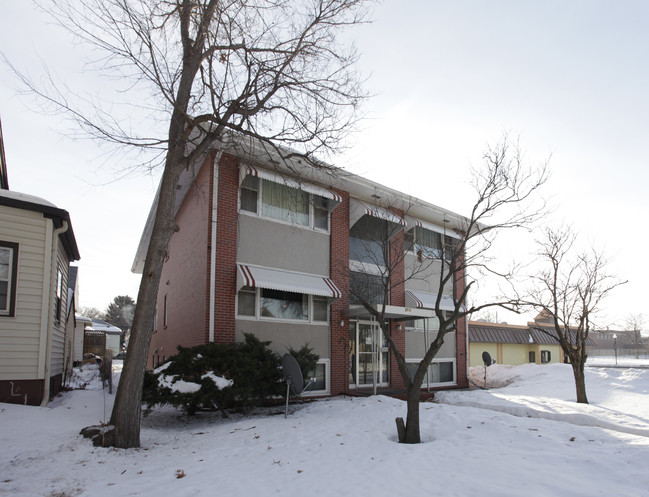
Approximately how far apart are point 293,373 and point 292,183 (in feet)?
18.8

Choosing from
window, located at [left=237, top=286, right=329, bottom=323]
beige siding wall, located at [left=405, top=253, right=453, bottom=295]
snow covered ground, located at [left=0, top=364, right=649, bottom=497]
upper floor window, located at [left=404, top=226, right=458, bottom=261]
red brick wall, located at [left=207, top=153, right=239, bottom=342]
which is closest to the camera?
snow covered ground, located at [left=0, top=364, right=649, bottom=497]

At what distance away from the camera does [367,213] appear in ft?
46.6

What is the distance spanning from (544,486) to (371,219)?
11.2m

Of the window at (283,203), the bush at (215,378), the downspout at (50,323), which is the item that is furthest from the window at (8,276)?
the window at (283,203)

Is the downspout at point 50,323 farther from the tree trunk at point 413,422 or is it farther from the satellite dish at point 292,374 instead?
the tree trunk at point 413,422

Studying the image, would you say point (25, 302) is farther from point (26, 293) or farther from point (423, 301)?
point (423, 301)

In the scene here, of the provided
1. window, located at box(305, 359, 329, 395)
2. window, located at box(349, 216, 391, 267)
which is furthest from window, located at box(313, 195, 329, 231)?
window, located at box(305, 359, 329, 395)

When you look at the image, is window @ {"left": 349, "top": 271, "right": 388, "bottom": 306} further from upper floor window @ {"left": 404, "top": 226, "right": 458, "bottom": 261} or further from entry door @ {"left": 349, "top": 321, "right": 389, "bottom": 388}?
upper floor window @ {"left": 404, "top": 226, "right": 458, "bottom": 261}

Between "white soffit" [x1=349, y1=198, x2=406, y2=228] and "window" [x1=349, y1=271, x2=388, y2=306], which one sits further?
"window" [x1=349, y1=271, x2=388, y2=306]

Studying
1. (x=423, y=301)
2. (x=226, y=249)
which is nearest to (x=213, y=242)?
(x=226, y=249)

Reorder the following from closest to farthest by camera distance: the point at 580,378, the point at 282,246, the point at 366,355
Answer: the point at 282,246
the point at 580,378
the point at 366,355

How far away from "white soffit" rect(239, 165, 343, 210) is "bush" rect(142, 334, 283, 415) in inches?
162

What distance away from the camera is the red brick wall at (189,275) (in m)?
11.9

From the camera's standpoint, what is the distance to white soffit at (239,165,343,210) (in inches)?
464
